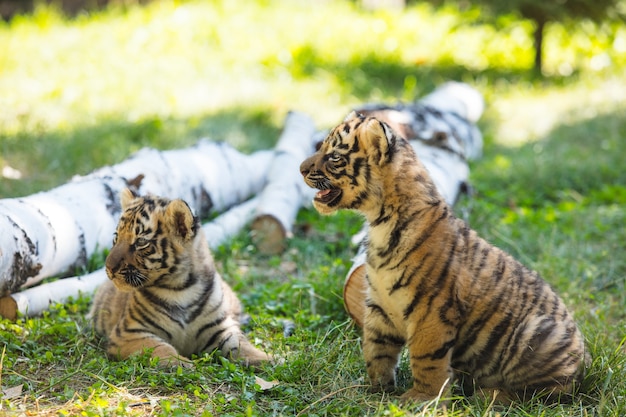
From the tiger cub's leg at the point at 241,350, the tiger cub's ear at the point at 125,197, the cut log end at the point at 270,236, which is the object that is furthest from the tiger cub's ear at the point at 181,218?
the cut log end at the point at 270,236

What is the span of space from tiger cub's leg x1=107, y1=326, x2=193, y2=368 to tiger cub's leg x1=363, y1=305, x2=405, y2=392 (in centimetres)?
110

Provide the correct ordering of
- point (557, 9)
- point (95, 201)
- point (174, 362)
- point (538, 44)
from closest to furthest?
point (174, 362), point (95, 201), point (557, 9), point (538, 44)

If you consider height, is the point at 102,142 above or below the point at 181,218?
below

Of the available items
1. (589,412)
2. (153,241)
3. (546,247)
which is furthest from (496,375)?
(546,247)

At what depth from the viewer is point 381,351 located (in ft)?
15.0

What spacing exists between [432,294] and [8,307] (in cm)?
294

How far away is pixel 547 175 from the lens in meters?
9.41

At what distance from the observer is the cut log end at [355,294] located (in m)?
5.46

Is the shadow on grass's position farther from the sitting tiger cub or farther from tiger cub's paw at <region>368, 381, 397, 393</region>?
tiger cub's paw at <region>368, 381, 397, 393</region>

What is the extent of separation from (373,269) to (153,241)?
1411 mm

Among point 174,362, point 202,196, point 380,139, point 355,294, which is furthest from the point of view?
point 202,196

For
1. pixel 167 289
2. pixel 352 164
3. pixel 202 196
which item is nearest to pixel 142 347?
pixel 167 289

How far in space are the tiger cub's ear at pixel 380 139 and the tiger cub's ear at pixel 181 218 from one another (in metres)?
1.26

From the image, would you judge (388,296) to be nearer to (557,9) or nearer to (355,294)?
(355,294)
